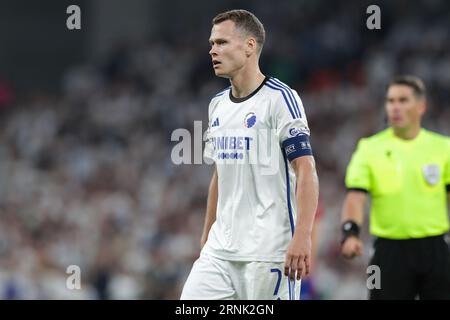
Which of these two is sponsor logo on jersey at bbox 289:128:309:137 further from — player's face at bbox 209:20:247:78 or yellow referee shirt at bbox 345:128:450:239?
yellow referee shirt at bbox 345:128:450:239

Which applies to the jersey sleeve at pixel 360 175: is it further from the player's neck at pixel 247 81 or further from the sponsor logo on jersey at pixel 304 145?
the sponsor logo on jersey at pixel 304 145

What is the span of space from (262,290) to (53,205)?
34.6 feet

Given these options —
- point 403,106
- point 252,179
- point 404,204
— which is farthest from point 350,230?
point 252,179

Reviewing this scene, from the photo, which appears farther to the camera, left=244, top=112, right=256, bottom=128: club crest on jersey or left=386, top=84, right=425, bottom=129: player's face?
left=386, top=84, right=425, bottom=129: player's face

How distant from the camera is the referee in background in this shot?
7.47m

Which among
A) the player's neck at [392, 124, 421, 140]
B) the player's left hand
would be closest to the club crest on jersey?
the player's left hand

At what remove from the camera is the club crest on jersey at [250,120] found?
5812mm

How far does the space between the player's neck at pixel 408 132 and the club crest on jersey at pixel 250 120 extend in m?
2.31

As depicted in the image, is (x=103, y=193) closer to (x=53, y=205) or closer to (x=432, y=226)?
(x=53, y=205)

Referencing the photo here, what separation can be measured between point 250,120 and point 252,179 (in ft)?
1.03

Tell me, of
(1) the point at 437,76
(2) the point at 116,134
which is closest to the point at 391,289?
(1) the point at 437,76

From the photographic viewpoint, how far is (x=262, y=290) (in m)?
5.70

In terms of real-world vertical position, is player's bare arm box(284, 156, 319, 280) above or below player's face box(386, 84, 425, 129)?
below

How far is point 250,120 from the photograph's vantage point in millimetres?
5824
